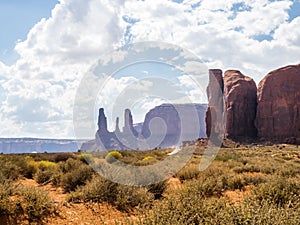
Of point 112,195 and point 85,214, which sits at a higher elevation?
point 112,195

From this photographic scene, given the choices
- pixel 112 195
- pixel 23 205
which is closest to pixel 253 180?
pixel 112 195

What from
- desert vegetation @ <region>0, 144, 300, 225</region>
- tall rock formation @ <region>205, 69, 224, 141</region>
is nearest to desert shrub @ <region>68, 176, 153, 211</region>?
desert vegetation @ <region>0, 144, 300, 225</region>

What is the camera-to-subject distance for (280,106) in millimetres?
70062

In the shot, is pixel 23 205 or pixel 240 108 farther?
pixel 240 108

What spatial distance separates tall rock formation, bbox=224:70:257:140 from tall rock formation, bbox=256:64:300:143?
10.6 feet

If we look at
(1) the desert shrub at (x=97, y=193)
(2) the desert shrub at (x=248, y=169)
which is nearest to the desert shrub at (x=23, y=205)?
(1) the desert shrub at (x=97, y=193)

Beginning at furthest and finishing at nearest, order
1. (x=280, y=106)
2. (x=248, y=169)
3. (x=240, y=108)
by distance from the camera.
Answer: (x=240, y=108) < (x=280, y=106) < (x=248, y=169)

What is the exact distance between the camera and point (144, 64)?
1345 cm

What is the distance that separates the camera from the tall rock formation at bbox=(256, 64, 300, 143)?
223ft

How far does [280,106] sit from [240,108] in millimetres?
9640

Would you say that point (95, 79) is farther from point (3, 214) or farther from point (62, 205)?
point (3, 214)

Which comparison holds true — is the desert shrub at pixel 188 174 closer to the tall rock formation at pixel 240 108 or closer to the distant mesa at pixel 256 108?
the distant mesa at pixel 256 108

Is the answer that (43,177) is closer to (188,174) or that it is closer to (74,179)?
(74,179)

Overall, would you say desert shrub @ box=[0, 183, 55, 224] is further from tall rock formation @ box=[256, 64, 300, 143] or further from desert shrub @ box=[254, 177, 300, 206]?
tall rock formation @ box=[256, 64, 300, 143]
